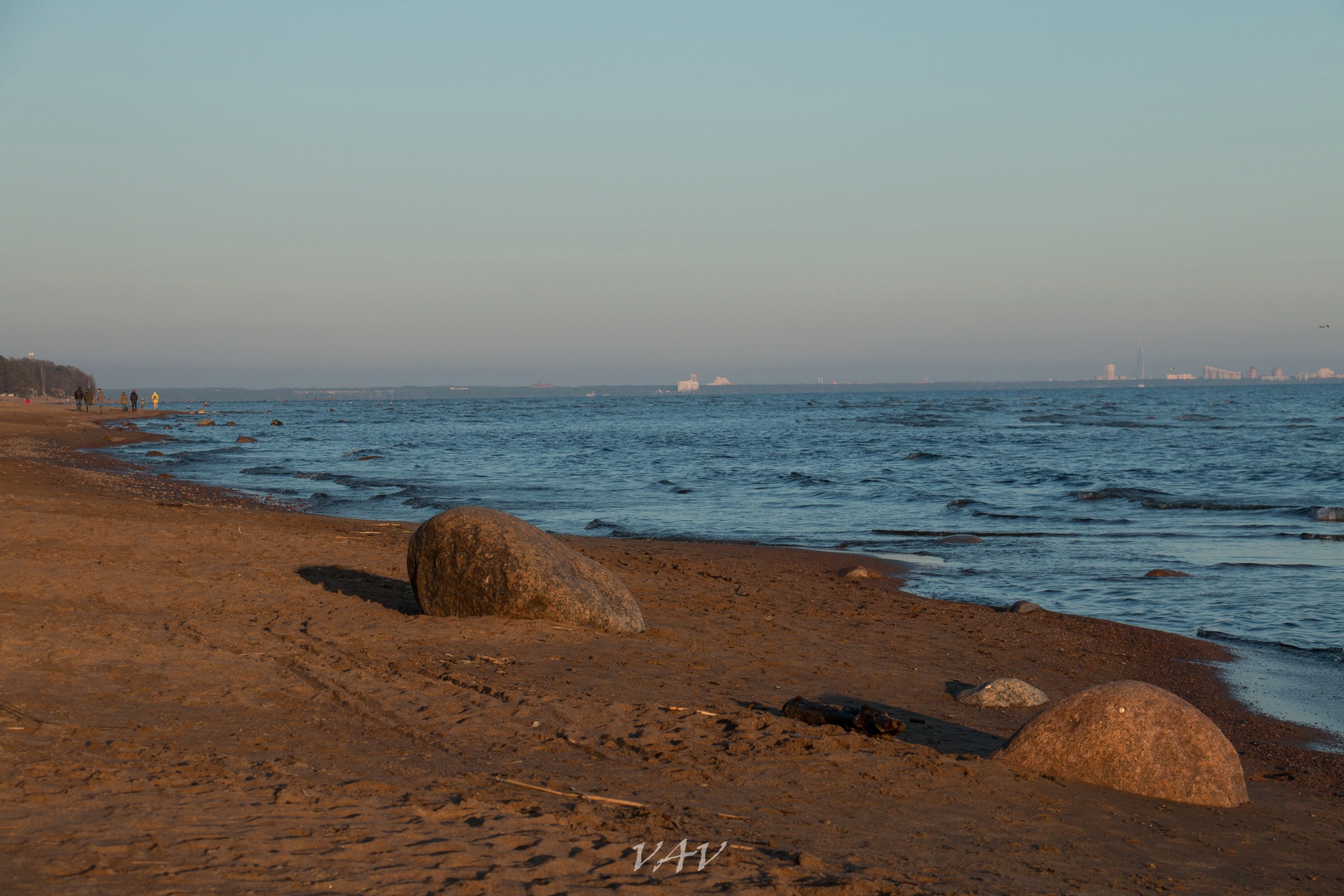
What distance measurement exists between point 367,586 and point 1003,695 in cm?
653

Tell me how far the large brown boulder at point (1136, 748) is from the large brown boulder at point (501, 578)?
396cm

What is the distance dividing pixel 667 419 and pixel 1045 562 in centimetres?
6581

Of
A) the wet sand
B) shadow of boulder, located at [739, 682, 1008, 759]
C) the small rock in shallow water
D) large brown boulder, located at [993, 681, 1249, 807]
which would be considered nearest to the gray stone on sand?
the wet sand

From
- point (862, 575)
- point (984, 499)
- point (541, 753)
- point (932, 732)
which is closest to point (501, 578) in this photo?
point (541, 753)

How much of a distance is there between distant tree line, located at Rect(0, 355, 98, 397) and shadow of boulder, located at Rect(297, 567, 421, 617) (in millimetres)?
96293

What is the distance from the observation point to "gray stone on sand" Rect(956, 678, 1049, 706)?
7.02 metres

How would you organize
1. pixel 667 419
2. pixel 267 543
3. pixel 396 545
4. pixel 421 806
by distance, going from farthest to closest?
1. pixel 667 419
2. pixel 396 545
3. pixel 267 543
4. pixel 421 806

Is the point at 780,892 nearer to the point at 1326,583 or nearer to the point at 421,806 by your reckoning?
the point at 421,806

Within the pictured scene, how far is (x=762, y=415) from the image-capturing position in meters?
86.5

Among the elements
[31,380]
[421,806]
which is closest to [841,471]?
[421,806]

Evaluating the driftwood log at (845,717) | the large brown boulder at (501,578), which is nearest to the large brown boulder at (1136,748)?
the driftwood log at (845,717)

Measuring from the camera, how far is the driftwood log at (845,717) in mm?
5836

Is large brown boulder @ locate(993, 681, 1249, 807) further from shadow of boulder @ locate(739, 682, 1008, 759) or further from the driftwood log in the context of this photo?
the driftwood log

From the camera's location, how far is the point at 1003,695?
706 cm
